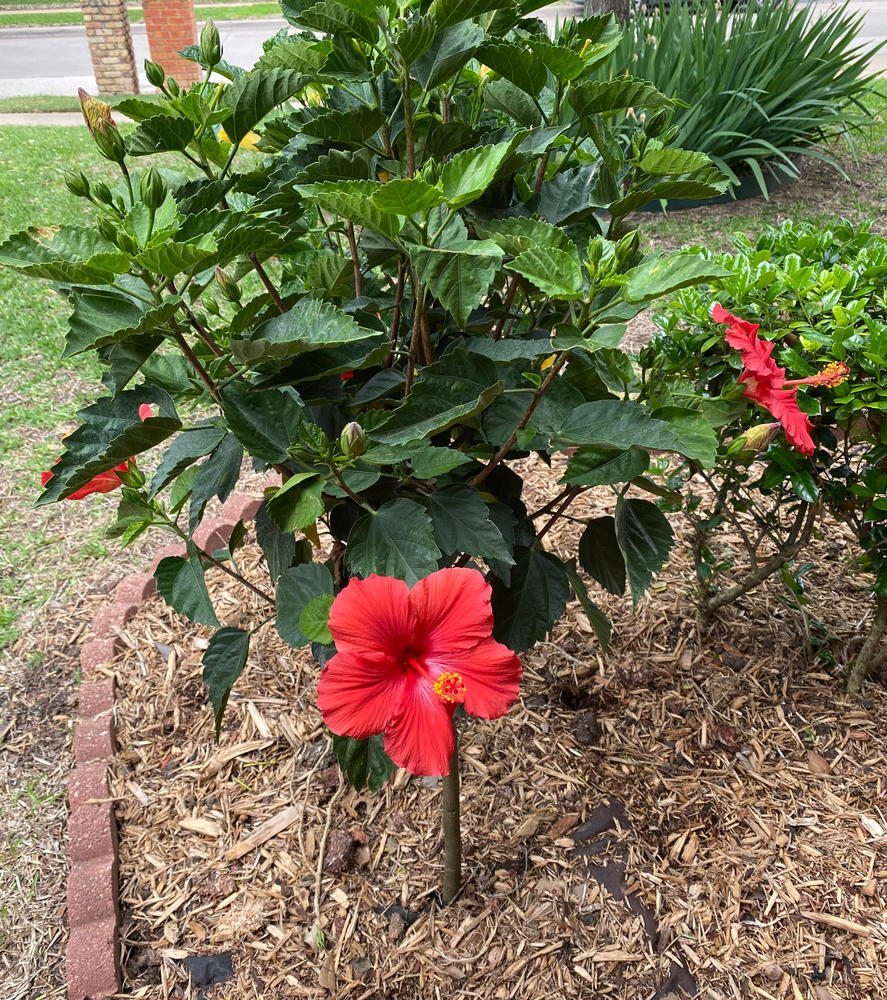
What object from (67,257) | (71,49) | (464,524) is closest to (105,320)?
(67,257)

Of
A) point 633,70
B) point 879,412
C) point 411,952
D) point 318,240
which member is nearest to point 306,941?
point 411,952

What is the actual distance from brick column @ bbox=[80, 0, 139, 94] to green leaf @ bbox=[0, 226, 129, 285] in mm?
8675

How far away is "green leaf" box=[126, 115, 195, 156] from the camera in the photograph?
922 mm

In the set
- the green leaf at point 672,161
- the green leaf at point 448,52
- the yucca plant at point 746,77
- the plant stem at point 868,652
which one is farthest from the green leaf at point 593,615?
the yucca plant at point 746,77

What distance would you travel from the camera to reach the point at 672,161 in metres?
0.93

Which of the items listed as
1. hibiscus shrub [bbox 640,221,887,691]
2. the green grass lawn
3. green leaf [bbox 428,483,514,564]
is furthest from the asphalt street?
green leaf [bbox 428,483,514,564]

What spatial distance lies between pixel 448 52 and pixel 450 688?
0.72m

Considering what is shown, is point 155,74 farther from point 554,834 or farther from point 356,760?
point 554,834

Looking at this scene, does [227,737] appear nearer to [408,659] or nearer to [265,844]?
[265,844]

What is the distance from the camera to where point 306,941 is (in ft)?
5.02

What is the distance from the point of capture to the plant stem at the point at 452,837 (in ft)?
4.55

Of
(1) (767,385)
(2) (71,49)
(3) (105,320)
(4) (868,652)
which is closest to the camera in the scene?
(3) (105,320)

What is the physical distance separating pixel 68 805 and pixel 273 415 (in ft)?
4.52

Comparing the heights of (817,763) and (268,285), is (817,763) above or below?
below
